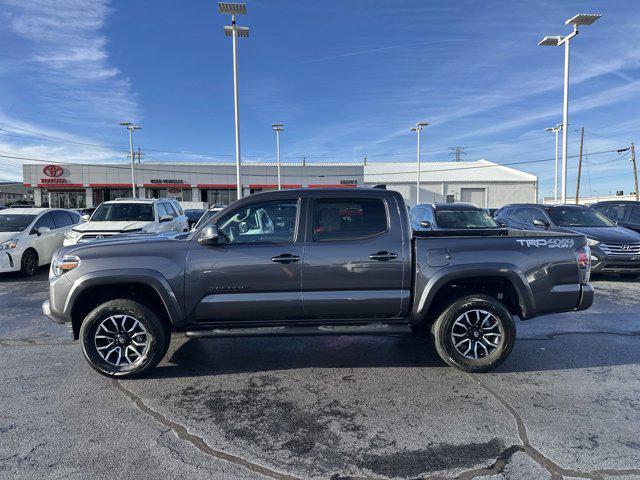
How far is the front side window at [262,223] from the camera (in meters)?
4.32

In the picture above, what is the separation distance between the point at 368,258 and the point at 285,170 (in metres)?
40.8

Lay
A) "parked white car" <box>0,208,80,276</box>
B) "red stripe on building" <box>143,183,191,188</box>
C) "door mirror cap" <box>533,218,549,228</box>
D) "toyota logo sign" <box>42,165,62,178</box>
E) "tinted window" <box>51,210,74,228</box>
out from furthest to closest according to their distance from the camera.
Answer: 1. "red stripe on building" <box>143,183,191,188</box>
2. "toyota logo sign" <box>42,165,62,178</box>
3. "tinted window" <box>51,210,74,228</box>
4. "door mirror cap" <box>533,218,549,228</box>
5. "parked white car" <box>0,208,80,276</box>

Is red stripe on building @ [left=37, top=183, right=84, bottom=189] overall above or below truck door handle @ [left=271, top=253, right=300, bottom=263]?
above

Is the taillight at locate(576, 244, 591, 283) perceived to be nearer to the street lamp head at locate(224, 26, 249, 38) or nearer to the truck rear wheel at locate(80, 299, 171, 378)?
the truck rear wheel at locate(80, 299, 171, 378)

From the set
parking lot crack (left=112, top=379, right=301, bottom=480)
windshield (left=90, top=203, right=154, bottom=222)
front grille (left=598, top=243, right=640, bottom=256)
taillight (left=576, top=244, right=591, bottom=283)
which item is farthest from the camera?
windshield (left=90, top=203, right=154, bottom=222)

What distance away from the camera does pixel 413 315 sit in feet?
14.3

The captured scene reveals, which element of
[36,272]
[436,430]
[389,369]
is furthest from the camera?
[36,272]

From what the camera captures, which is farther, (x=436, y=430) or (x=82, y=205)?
(x=82, y=205)

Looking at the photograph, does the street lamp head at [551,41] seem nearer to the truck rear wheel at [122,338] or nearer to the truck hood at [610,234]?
the truck hood at [610,234]

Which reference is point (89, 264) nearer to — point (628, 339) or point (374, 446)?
point (374, 446)

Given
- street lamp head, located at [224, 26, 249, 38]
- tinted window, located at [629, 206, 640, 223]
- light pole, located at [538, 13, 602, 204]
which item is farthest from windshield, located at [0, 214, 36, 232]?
light pole, located at [538, 13, 602, 204]

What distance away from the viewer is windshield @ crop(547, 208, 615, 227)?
10336 mm

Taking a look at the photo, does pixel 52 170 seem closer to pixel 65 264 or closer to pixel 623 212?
pixel 65 264

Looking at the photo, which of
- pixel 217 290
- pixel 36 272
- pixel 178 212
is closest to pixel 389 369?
pixel 217 290
